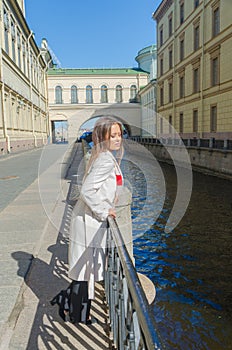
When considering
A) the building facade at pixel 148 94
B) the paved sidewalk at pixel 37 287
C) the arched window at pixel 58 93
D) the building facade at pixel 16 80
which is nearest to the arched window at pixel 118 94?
the building facade at pixel 148 94

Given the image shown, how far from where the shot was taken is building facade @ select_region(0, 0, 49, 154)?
82.2 ft

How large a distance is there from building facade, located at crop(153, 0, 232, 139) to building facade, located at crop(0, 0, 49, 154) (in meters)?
15.0

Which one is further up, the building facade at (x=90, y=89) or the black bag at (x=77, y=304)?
the building facade at (x=90, y=89)

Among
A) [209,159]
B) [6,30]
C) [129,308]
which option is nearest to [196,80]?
[209,159]

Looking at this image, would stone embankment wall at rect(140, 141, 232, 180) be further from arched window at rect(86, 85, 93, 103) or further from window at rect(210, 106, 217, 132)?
arched window at rect(86, 85, 93, 103)

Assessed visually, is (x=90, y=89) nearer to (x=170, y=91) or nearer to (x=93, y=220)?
(x=170, y=91)

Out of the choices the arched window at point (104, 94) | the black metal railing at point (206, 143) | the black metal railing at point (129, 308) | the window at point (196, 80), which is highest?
the arched window at point (104, 94)

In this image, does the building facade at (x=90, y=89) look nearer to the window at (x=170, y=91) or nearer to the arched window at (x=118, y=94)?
the arched window at (x=118, y=94)

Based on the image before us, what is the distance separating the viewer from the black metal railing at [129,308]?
125 cm

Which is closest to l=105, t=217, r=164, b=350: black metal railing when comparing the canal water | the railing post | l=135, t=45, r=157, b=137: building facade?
the canal water

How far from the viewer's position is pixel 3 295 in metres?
2.96

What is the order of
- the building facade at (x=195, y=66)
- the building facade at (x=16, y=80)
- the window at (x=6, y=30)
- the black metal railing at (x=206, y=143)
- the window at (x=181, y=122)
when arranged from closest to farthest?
the black metal railing at (x=206, y=143) → the building facade at (x=195, y=66) → the building facade at (x=16, y=80) → the window at (x=6, y=30) → the window at (x=181, y=122)

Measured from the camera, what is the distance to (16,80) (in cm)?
3077

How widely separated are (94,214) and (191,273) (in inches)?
147
